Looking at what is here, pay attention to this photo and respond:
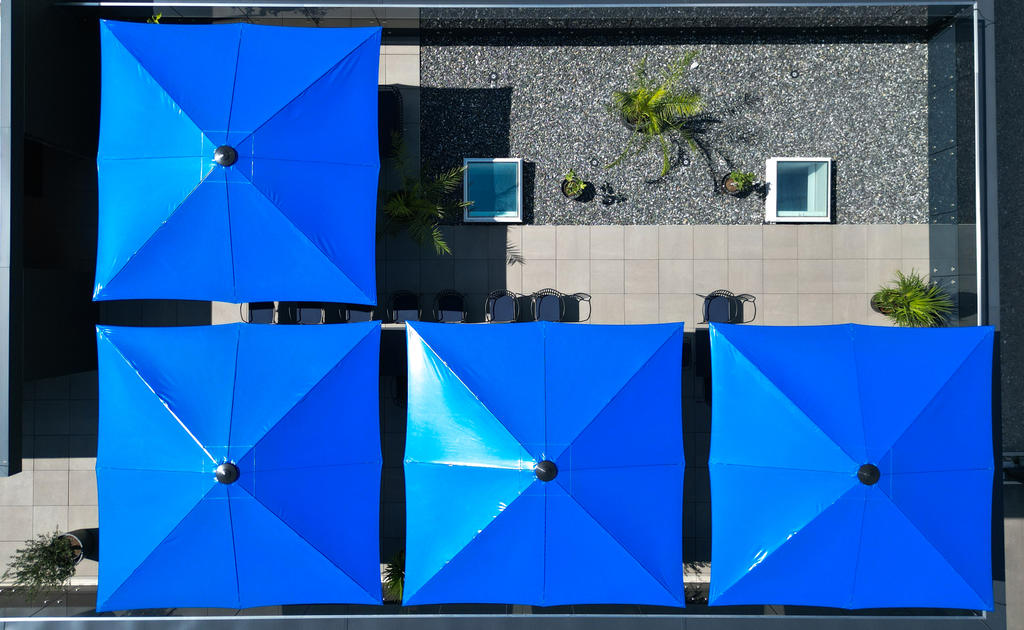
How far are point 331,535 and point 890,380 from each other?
8026mm

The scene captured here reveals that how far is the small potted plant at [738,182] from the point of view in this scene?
10188 mm

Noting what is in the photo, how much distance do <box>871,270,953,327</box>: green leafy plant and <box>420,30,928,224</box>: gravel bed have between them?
1.16m

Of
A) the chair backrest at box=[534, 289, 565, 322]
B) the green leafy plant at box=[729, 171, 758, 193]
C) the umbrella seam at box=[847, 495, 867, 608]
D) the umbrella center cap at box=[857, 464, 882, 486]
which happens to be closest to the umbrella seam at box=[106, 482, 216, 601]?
the chair backrest at box=[534, 289, 565, 322]

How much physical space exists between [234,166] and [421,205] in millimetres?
2871

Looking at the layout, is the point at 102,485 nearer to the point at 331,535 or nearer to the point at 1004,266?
the point at 331,535

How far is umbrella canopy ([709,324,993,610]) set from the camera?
7879 millimetres

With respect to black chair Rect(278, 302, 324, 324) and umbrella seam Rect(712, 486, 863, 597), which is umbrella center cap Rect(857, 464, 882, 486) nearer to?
umbrella seam Rect(712, 486, 863, 597)

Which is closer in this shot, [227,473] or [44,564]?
[227,473]

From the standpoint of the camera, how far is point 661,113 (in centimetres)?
1006

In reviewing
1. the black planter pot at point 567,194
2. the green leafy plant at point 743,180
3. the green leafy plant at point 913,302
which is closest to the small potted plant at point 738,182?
the green leafy plant at point 743,180

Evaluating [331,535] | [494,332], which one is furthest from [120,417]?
[494,332]

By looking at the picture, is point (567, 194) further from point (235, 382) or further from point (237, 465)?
point (237, 465)

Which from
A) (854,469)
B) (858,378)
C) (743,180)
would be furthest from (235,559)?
(743,180)

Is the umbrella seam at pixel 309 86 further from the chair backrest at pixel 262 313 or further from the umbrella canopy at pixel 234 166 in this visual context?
the chair backrest at pixel 262 313
